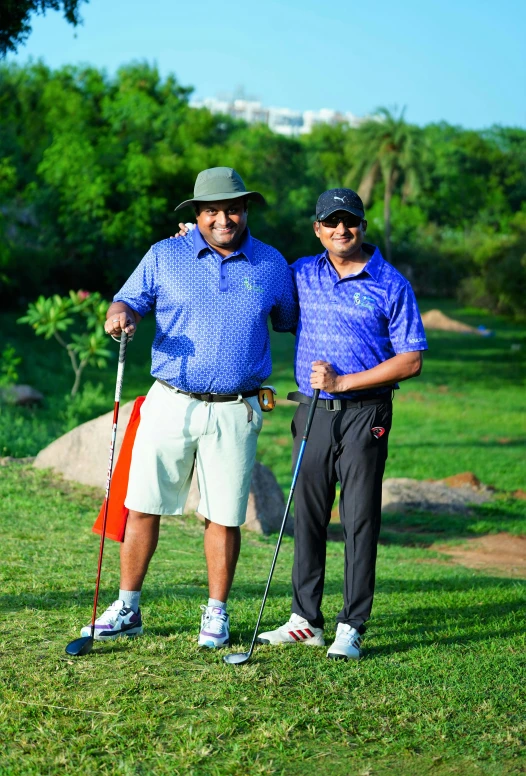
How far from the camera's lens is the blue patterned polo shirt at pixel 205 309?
4.71 metres

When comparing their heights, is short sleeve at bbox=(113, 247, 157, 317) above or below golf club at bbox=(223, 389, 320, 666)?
above

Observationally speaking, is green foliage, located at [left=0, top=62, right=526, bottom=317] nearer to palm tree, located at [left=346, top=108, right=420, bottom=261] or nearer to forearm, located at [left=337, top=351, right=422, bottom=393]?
palm tree, located at [left=346, top=108, right=420, bottom=261]

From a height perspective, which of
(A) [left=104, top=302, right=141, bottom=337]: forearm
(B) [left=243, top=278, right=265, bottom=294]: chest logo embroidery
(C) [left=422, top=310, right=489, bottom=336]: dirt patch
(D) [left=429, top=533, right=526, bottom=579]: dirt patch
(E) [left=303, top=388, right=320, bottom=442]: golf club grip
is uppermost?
(B) [left=243, top=278, right=265, bottom=294]: chest logo embroidery

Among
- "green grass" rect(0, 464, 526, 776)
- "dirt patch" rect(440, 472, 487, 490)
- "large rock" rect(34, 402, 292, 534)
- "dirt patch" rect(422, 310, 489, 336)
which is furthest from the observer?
"dirt patch" rect(422, 310, 489, 336)

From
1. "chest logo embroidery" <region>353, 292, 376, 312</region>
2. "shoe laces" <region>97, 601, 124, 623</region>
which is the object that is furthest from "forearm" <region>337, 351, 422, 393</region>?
"shoe laces" <region>97, 601, 124, 623</region>

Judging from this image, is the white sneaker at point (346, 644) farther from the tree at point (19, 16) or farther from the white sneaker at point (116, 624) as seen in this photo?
the tree at point (19, 16)

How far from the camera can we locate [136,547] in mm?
4832

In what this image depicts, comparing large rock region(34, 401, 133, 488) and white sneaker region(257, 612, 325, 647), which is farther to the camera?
large rock region(34, 401, 133, 488)

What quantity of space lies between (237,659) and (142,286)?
171 cm

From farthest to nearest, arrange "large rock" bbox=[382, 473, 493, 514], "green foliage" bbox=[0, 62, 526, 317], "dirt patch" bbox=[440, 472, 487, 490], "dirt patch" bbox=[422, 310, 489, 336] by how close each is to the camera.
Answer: "dirt patch" bbox=[422, 310, 489, 336], "green foliage" bbox=[0, 62, 526, 317], "dirt patch" bbox=[440, 472, 487, 490], "large rock" bbox=[382, 473, 493, 514]

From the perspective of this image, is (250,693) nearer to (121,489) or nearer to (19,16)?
(121,489)

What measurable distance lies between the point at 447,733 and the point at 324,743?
1.59 ft

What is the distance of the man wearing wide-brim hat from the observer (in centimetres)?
472

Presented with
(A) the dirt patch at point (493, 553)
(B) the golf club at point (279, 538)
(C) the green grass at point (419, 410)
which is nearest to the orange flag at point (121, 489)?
(B) the golf club at point (279, 538)
